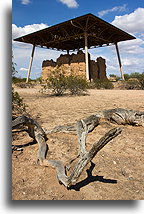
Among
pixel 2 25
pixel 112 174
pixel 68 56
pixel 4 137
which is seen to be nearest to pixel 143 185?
pixel 112 174

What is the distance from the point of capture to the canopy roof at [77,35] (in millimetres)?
15819

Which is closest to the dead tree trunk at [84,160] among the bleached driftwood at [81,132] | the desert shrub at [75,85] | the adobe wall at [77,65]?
the bleached driftwood at [81,132]

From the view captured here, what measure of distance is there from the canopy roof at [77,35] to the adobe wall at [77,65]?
186cm

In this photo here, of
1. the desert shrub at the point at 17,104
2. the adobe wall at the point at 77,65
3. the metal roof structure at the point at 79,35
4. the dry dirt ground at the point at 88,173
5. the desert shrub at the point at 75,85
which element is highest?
the metal roof structure at the point at 79,35

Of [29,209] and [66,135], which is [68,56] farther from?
[29,209]

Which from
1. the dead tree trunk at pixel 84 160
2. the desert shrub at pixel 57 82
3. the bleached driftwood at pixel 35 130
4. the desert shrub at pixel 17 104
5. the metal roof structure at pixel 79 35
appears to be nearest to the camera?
the dead tree trunk at pixel 84 160

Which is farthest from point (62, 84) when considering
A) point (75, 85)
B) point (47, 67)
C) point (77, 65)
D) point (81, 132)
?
point (47, 67)

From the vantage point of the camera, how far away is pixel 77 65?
18.0m

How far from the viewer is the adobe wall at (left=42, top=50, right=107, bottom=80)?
17875mm

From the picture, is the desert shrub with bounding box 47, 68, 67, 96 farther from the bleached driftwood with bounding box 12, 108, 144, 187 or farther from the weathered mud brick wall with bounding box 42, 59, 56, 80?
the weathered mud brick wall with bounding box 42, 59, 56, 80

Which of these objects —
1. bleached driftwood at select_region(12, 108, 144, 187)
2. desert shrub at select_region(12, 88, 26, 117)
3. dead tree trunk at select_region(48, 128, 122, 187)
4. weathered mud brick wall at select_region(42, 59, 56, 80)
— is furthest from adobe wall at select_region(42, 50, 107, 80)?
dead tree trunk at select_region(48, 128, 122, 187)

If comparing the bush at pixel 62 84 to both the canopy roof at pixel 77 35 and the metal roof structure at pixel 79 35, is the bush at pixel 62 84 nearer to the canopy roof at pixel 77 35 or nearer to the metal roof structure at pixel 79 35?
the metal roof structure at pixel 79 35

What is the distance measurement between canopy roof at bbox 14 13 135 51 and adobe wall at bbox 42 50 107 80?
1858 mm

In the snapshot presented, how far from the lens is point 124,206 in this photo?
166 cm
